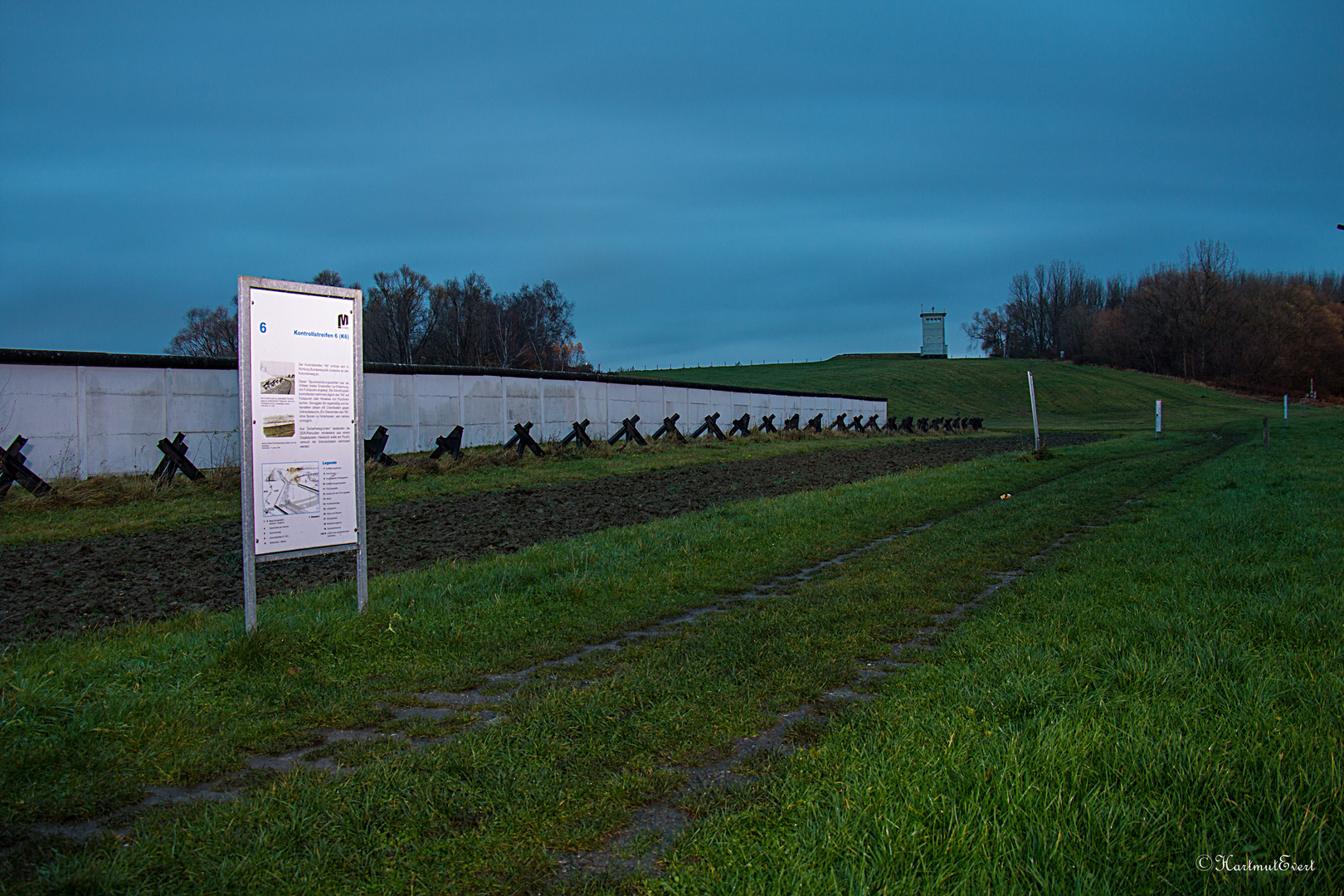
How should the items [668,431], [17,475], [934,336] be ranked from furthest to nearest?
1. [934,336]
2. [668,431]
3. [17,475]

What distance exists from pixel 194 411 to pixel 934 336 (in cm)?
11149

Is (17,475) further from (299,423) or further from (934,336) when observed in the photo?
(934,336)

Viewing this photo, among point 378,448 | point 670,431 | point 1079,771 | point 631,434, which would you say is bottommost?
point 1079,771

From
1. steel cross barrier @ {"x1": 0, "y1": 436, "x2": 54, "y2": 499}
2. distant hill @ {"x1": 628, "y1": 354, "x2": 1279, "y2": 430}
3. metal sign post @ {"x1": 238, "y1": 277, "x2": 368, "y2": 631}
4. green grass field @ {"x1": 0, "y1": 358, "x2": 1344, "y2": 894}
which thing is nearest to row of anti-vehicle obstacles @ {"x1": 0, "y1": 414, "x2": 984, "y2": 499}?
steel cross barrier @ {"x1": 0, "y1": 436, "x2": 54, "y2": 499}

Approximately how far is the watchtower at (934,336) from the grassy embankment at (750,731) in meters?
117

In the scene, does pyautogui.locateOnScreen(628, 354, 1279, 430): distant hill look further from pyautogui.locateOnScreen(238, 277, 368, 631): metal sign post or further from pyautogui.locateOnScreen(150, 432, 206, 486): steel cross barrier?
pyautogui.locateOnScreen(238, 277, 368, 631): metal sign post

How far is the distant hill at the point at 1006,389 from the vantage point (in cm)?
7475

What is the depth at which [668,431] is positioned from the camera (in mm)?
31828

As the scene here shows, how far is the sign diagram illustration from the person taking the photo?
5.73 m

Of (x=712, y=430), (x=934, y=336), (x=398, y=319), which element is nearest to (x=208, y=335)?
(x=398, y=319)

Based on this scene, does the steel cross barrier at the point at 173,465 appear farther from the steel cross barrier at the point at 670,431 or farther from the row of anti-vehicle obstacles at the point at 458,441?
the steel cross barrier at the point at 670,431

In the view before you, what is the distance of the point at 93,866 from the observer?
2.71m

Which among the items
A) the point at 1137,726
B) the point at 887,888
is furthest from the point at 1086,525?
the point at 887,888

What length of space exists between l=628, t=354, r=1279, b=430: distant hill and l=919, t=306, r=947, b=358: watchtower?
7.57m
